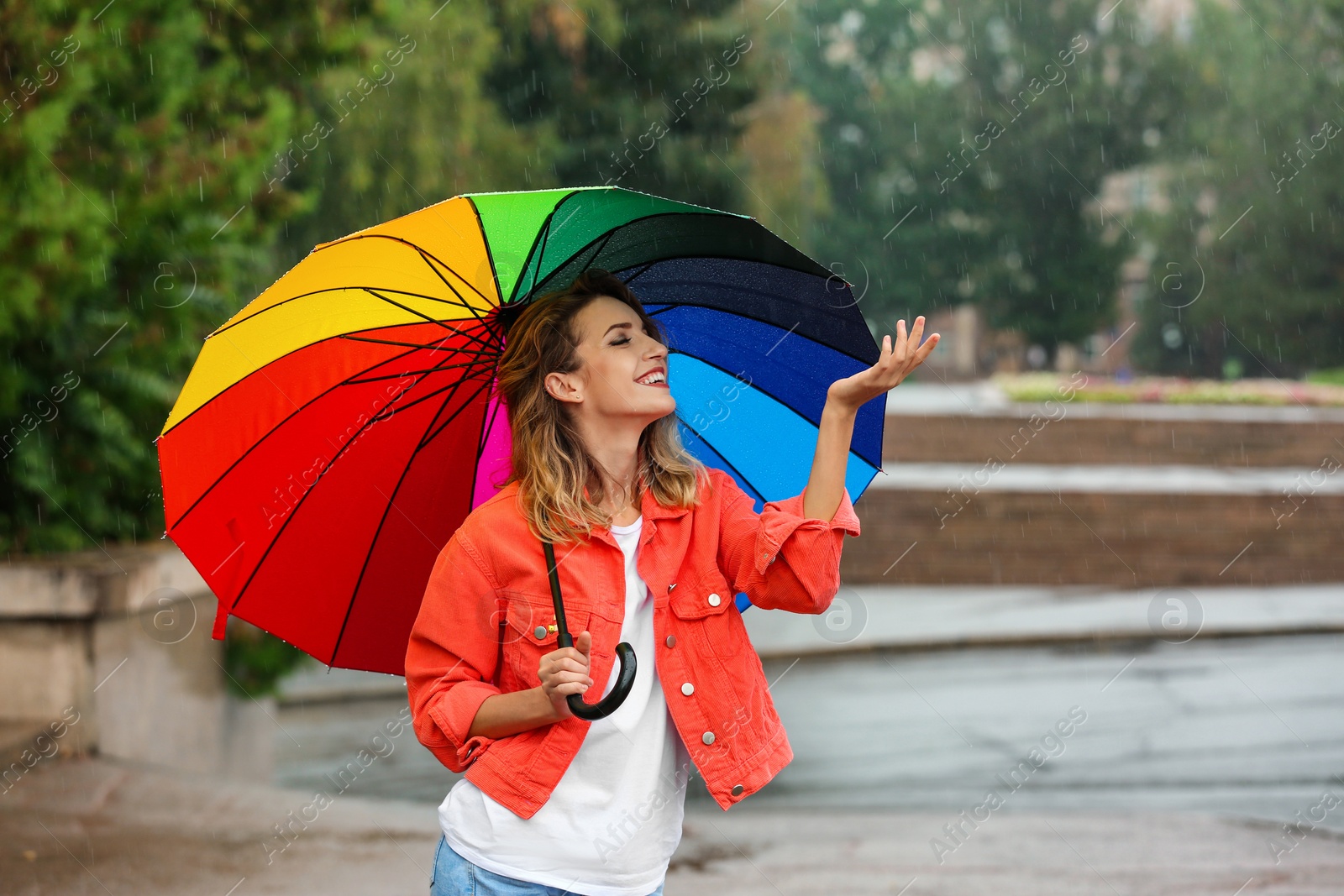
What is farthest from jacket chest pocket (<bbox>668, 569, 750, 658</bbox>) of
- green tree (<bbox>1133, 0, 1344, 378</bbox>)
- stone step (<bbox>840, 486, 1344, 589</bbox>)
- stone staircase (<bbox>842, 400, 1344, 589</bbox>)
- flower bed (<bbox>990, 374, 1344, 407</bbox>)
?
green tree (<bbox>1133, 0, 1344, 378</bbox>)

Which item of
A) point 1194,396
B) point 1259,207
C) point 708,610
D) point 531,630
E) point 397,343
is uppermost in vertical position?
point 397,343

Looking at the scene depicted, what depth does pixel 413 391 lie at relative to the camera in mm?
2656

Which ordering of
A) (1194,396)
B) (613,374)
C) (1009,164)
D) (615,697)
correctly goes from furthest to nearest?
(1009,164) → (1194,396) → (613,374) → (615,697)

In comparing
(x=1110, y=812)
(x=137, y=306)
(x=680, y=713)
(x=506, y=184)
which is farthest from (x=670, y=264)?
(x=506, y=184)

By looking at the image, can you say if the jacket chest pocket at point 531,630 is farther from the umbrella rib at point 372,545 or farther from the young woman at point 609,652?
the umbrella rib at point 372,545

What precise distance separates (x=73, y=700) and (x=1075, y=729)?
5.78m

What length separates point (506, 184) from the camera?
1969 cm

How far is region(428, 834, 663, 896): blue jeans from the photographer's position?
2.14m

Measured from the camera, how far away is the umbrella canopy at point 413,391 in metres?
2.46

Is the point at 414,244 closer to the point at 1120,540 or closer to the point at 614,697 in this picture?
the point at 614,697

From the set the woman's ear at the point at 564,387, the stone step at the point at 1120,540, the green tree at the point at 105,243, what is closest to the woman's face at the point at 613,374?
the woman's ear at the point at 564,387

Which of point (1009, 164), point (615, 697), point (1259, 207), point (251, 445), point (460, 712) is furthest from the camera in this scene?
point (1009, 164)

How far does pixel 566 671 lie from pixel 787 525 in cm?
47

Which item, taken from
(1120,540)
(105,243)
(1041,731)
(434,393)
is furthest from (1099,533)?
(434,393)
